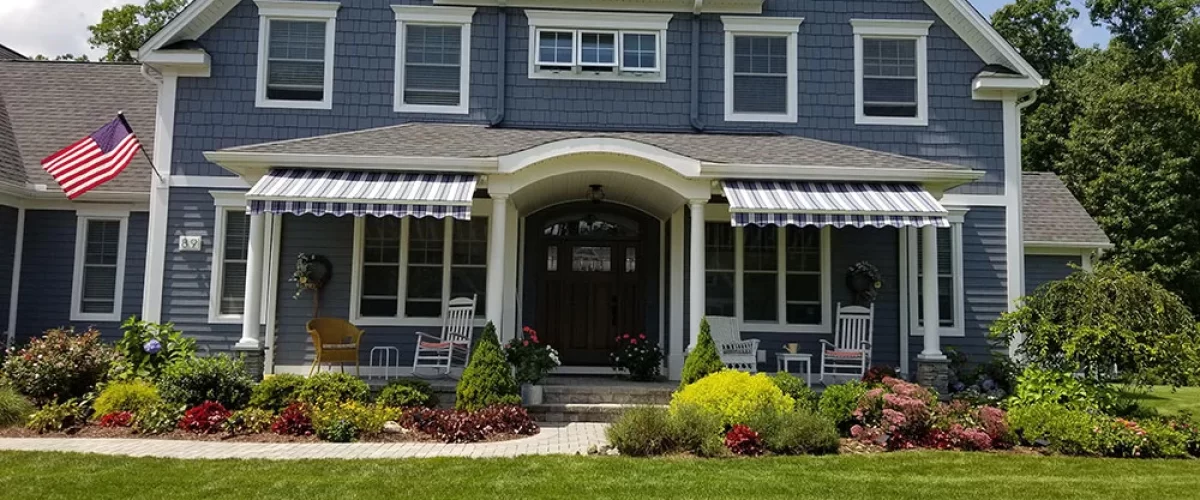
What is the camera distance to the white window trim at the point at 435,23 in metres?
12.0

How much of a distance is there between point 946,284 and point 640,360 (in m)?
4.95

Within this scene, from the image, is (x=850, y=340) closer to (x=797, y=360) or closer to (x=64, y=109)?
(x=797, y=360)

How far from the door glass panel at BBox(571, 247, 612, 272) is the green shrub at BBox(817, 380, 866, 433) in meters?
4.61

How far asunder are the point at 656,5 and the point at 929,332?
6.18 metres

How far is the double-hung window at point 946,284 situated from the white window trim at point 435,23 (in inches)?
274

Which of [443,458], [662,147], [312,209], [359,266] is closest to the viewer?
[443,458]

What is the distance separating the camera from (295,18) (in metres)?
12.0

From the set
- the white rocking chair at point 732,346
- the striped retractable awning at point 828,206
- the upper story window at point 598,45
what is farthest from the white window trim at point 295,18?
the white rocking chair at point 732,346

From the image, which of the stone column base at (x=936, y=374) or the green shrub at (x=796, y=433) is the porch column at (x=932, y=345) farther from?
the green shrub at (x=796, y=433)

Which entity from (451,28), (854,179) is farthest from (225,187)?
(854,179)

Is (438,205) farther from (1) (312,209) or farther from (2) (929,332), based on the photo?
(2) (929,332)

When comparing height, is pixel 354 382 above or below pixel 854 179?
below

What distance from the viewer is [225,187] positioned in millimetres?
11617

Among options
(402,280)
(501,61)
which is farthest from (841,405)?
(501,61)
